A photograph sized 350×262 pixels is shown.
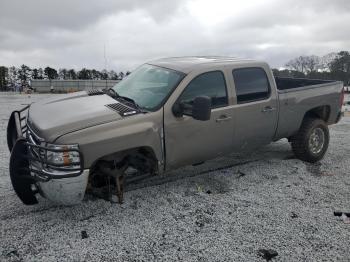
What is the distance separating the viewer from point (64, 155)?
11.3 ft

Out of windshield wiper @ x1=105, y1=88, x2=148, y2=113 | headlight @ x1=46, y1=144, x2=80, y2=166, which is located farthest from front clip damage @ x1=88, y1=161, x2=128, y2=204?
windshield wiper @ x1=105, y1=88, x2=148, y2=113

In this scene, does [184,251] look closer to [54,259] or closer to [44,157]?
[54,259]

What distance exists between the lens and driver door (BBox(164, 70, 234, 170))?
4.25m

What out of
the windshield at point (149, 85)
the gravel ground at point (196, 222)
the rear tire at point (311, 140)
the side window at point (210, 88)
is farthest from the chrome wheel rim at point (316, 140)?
the windshield at point (149, 85)

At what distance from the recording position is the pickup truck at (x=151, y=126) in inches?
140

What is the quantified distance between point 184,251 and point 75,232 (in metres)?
1.20

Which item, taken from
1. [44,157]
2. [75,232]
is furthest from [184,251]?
[44,157]

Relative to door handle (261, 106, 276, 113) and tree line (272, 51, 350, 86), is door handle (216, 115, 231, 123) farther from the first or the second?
tree line (272, 51, 350, 86)

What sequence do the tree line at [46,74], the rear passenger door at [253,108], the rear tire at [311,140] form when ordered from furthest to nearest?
the tree line at [46,74]
the rear tire at [311,140]
the rear passenger door at [253,108]

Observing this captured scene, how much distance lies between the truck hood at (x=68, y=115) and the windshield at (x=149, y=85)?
34 centimetres

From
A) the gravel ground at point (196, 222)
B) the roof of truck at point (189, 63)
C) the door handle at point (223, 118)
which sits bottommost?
the gravel ground at point (196, 222)

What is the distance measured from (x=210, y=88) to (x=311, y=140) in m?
2.50

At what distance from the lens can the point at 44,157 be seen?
11.5ft

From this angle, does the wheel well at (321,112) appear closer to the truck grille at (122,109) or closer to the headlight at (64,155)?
the truck grille at (122,109)
